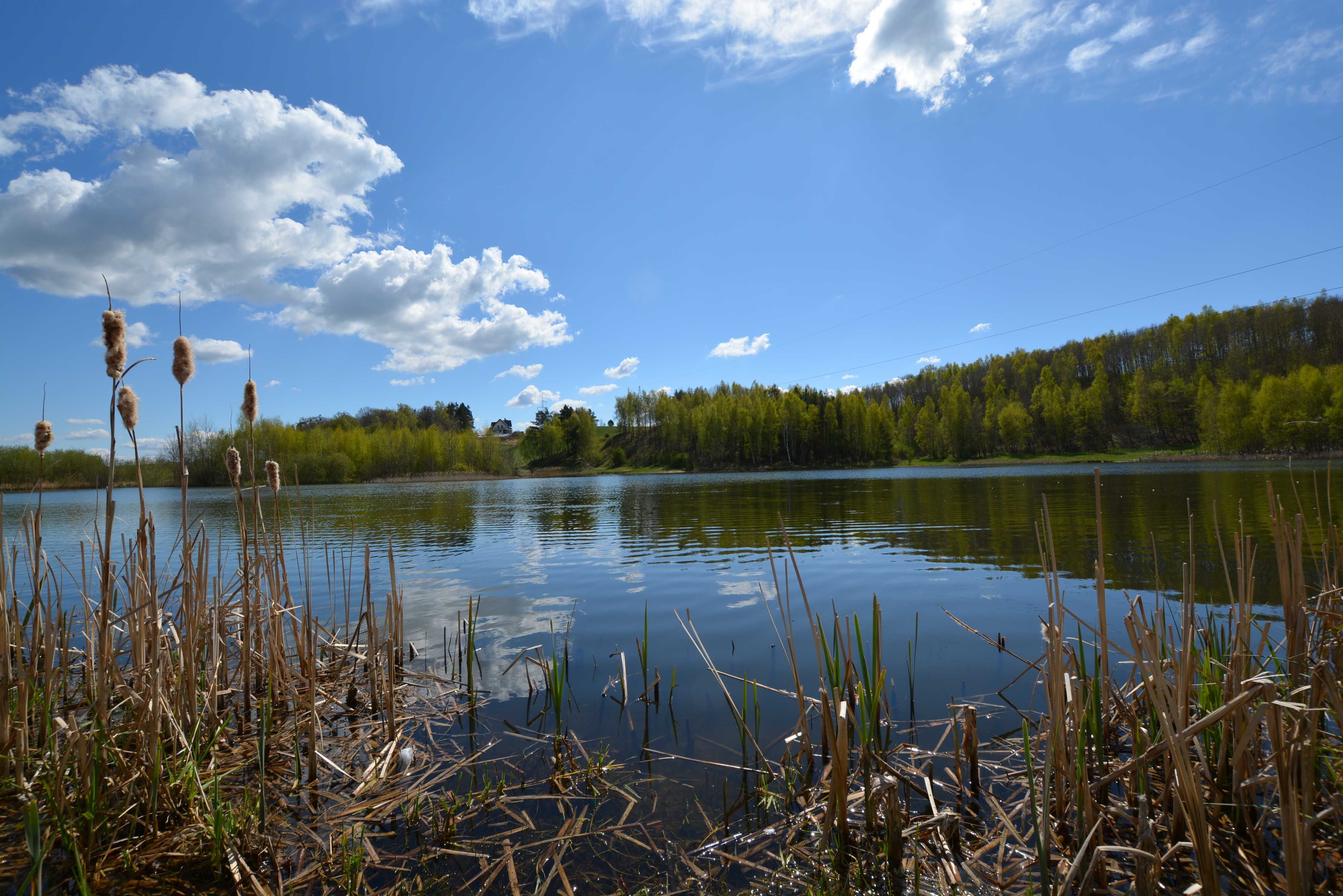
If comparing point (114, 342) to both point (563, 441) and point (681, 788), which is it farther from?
point (563, 441)

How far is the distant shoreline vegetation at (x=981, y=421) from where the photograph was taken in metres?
60.4

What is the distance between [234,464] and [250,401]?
0.49m

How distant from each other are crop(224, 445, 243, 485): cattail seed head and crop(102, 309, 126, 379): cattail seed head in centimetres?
100

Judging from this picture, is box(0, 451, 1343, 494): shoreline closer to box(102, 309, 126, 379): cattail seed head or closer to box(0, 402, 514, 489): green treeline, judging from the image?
box(0, 402, 514, 489): green treeline

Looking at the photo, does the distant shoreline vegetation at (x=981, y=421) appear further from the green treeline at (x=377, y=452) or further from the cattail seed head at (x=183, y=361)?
the cattail seed head at (x=183, y=361)

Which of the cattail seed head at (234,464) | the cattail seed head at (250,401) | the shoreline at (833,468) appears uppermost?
the cattail seed head at (250,401)

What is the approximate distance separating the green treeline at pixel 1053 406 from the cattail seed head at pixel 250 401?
80004mm

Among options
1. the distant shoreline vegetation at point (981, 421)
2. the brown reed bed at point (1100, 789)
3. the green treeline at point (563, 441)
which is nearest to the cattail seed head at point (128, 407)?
the brown reed bed at point (1100, 789)

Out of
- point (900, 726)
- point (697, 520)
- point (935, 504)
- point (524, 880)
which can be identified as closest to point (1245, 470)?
point (935, 504)

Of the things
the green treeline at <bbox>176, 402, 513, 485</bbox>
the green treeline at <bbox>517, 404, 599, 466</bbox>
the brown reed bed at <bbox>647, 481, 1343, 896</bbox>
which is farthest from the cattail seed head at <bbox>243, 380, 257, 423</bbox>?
the green treeline at <bbox>517, 404, 599, 466</bbox>

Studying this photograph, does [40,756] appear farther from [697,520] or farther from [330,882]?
[697,520]

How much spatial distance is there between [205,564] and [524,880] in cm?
274

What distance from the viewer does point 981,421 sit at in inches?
3748

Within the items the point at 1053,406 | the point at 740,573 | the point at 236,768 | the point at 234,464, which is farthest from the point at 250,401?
the point at 1053,406
